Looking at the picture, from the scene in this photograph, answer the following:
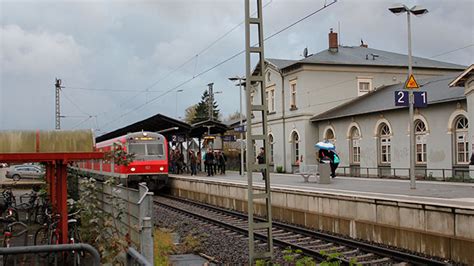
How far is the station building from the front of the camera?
29641mm

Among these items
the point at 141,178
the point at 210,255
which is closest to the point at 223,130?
the point at 141,178

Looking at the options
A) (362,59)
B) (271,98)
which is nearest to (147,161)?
(271,98)

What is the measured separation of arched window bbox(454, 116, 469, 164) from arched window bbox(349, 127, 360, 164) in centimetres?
946

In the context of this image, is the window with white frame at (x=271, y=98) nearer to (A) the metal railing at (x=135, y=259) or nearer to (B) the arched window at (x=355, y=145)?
(B) the arched window at (x=355, y=145)

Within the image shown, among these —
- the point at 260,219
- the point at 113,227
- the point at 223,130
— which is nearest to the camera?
the point at 113,227

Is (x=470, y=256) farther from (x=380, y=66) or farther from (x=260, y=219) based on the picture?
(x=380, y=66)

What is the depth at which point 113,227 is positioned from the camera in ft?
27.9

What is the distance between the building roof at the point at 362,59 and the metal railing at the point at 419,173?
1012 centimetres

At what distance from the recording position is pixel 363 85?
4597 centimetres

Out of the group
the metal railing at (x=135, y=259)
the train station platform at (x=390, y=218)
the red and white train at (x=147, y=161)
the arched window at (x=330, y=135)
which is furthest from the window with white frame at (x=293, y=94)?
the metal railing at (x=135, y=259)

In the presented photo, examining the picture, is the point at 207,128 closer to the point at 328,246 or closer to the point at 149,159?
A: the point at 149,159

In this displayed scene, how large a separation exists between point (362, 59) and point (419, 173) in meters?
17.8

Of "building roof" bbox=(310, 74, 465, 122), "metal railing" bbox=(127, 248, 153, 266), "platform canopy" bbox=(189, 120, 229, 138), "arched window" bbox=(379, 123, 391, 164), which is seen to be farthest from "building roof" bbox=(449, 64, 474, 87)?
"metal railing" bbox=(127, 248, 153, 266)

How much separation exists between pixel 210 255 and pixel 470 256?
16.9 feet
